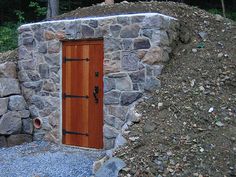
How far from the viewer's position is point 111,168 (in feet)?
14.7

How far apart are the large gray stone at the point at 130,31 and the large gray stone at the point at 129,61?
27 cm

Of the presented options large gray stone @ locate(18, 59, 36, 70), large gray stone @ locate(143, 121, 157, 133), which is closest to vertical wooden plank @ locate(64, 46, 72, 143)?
large gray stone @ locate(18, 59, 36, 70)

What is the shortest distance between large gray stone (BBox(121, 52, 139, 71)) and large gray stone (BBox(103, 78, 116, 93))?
0.30 m

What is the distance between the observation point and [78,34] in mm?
6348

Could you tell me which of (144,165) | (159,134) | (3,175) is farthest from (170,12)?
(3,175)

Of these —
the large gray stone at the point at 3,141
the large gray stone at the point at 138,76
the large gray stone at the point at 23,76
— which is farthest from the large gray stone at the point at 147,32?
the large gray stone at the point at 3,141

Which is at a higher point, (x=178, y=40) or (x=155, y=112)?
(x=178, y=40)

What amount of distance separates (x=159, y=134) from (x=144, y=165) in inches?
23.6

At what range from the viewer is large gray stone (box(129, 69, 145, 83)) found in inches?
229

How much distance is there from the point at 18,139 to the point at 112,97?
6.72 ft

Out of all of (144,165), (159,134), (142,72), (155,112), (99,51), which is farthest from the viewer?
(99,51)

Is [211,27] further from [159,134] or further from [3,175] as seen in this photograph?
[3,175]

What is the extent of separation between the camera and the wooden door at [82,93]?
6.27 metres

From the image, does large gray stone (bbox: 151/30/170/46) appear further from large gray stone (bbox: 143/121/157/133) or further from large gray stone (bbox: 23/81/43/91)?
large gray stone (bbox: 23/81/43/91)
